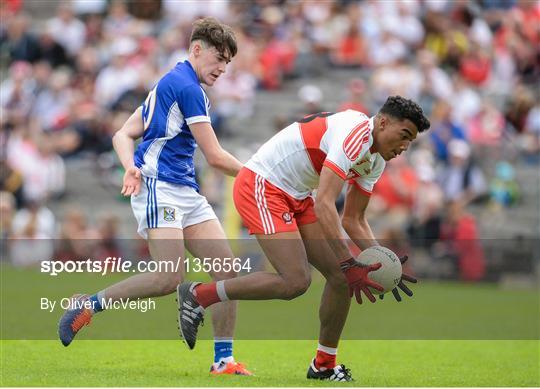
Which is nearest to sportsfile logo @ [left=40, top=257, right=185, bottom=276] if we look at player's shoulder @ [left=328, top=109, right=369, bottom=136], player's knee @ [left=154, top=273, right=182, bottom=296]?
player's knee @ [left=154, top=273, right=182, bottom=296]

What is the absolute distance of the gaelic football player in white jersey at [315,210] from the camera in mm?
9023

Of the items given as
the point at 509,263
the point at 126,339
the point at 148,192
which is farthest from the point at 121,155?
the point at 509,263

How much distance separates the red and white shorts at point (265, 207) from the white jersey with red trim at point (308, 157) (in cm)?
5

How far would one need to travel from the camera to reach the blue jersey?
30.9 feet

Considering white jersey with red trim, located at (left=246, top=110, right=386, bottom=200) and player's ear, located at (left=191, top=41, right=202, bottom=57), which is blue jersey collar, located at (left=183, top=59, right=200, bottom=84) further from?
white jersey with red trim, located at (left=246, top=110, right=386, bottom=200)

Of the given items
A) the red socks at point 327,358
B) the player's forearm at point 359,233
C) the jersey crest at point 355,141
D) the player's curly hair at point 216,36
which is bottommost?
the red socks at point 327,358

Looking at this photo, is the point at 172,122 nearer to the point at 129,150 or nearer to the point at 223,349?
the point at 129,150

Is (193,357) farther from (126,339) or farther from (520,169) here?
(520,169)

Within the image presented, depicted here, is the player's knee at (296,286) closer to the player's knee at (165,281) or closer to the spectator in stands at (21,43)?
the player's knee at (165,281)

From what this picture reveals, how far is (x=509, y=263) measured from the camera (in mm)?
20391

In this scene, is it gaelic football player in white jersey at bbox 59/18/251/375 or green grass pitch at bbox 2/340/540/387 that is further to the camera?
gaelic football player in white jersey at bbox 59/18/251/375

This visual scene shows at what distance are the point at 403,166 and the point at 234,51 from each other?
483 inches

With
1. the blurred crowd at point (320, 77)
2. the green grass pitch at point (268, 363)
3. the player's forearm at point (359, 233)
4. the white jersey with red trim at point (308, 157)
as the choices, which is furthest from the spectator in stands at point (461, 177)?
the white jersey with red trim at point (308, 157)

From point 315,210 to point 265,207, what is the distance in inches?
23.0
